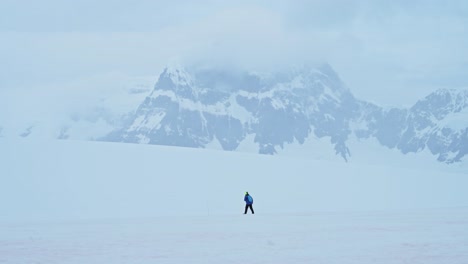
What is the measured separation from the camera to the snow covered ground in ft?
49.1

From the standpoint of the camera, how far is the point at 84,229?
22547 mm

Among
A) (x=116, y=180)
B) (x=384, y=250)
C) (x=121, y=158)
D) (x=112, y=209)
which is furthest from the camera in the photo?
(x=121, y=158)

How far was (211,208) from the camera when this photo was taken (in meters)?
37.5

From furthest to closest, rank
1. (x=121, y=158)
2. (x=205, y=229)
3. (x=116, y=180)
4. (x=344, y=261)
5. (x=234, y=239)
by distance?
1. (x=121, y=158)
2. (x=116, y=180)
3. (x=205, y=229)
4. (x=234, y=239)
5. (x=344, y=261)

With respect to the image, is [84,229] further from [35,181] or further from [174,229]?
[35,181]

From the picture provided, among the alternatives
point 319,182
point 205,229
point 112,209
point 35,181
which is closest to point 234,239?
point 205,229

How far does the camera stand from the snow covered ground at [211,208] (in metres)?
15.0

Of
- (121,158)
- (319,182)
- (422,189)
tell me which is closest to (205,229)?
(121,158)

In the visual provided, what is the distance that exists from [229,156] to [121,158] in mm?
9379

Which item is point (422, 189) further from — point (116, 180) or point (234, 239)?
point (234, 239)

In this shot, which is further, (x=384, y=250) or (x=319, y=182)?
(x=319, y=182)

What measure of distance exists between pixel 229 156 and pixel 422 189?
1356 centimetres

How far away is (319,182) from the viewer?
4653 centimetres

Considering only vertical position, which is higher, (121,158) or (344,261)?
(121,158)
